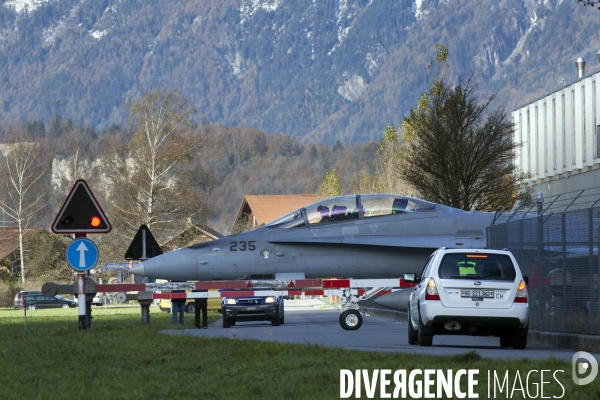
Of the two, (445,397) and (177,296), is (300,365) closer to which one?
(445,397)

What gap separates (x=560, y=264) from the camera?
19188 mm

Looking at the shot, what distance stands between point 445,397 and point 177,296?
14362mm

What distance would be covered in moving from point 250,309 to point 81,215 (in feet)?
35.7

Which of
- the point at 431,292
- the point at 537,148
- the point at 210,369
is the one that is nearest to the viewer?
the point at 210,369

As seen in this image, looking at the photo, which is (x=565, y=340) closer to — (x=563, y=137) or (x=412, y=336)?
(x=412, y=336)

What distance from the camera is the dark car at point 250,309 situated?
28469 mm

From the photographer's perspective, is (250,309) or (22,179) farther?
(22,179)

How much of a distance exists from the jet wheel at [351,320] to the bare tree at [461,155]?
16.8 meters

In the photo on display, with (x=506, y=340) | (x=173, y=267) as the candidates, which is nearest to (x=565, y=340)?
(x=506, y=340)

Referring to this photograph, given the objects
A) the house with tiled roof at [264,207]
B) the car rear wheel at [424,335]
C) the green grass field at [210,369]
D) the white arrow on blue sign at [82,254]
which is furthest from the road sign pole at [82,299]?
the house with tiled roof at [264,207]

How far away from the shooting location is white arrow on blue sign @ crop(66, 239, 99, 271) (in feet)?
60.4

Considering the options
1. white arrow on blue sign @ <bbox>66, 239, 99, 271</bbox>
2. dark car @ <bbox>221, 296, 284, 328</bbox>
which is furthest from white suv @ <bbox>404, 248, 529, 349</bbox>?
dark car @ <bbox>221, 296, 284, 328</bbox>

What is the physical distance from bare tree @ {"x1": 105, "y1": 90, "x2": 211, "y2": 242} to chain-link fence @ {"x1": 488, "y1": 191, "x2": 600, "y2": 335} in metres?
41.1

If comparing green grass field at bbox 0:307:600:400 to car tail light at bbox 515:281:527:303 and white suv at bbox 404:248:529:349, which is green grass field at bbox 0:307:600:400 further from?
car tail light at bbox 515:281:527:303
